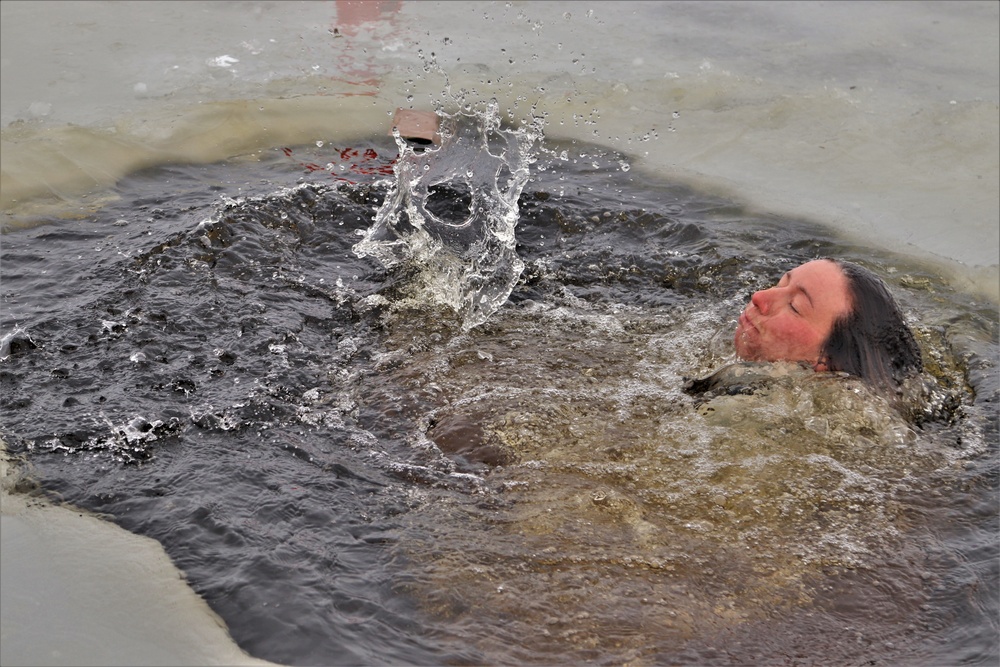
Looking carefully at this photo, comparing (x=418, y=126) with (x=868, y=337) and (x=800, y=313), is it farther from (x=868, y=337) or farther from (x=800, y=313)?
(x=868, y=337)

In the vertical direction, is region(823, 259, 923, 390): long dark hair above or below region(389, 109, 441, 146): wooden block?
below

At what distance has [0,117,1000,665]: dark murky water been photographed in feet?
10.0

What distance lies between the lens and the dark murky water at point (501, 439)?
10.0ft

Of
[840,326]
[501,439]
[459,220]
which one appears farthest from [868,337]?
[459,220]

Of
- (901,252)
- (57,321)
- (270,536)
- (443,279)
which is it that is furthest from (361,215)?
(901,252)

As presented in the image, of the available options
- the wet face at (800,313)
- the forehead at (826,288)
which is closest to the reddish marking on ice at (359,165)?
the wet face at (800,313)

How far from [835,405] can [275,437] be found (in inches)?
84.1

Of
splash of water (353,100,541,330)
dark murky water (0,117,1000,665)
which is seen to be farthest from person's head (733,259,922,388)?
splash of water (353,100,541,330)

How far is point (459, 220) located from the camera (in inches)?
211

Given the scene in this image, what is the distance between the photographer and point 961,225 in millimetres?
5504

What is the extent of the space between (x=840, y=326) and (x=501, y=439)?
138 centimetres

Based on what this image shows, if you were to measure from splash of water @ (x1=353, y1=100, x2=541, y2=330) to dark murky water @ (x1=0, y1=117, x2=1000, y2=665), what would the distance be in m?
0.06

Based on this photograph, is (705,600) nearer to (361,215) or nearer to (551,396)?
(551,396)

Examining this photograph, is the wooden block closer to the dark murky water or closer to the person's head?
the dark murky water
